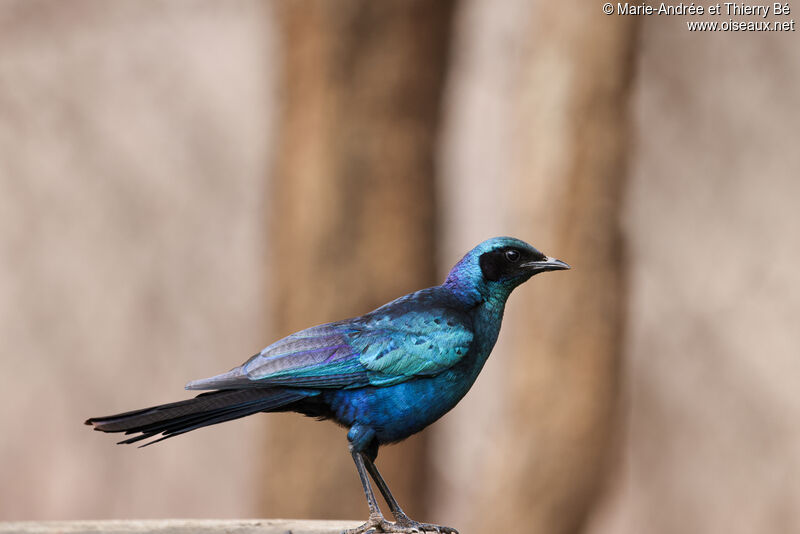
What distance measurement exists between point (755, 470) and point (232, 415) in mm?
4820

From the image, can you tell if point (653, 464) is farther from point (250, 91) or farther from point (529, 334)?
point (250, 91)

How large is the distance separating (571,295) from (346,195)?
121 cm

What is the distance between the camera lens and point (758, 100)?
585 cm

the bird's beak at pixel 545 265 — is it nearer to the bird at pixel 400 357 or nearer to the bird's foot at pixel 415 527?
the bird at pixel 400 357

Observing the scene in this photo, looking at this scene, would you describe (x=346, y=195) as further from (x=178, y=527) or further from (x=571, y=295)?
Result: (x=178, y=527)

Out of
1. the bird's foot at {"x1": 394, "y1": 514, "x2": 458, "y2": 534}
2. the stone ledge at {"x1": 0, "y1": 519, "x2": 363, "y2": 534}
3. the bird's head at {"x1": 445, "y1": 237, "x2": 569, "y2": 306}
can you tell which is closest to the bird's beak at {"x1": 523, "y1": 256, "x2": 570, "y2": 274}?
the bird's head at {"x1": 445, "y1": 237, "x2": 569, "y2": 306}

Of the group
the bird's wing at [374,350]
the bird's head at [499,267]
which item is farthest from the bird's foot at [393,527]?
the bird's head at [499,267]

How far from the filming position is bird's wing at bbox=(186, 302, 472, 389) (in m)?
1.70

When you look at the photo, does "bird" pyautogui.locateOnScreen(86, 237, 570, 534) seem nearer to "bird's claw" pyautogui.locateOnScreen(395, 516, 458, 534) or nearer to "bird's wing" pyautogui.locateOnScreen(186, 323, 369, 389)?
"bird's wing" pyautogui.locateOnScreen(186, 323, 369, 389)

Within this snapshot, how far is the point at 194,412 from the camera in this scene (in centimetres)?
155

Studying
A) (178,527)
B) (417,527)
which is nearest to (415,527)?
(417,527)

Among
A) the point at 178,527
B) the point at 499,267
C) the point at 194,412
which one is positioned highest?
the point at 499,267

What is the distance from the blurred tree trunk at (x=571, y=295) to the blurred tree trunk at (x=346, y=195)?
1.98ft

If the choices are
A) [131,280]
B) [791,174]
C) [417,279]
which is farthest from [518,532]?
[131,280]
